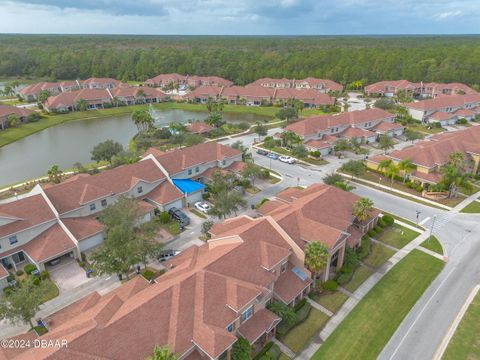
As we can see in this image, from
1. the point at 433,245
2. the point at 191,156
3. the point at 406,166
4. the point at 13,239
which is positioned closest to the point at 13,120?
the point at 191,156


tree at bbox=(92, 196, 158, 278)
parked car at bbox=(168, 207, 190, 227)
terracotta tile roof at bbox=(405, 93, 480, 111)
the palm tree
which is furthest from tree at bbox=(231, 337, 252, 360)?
terracotta tile roof at bbox=(405, 93, 480, 111)

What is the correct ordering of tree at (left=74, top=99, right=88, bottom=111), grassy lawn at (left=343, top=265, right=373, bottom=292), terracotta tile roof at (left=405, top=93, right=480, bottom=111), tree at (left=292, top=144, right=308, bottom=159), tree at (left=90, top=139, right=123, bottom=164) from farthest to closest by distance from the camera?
tree at (left=74, top=99, right=88, bottom=111)
terracotta tile roof at (left=405, top=93, right=480, bottom=111)
tree at (left=292, top=144, right=308, bottom=159)
tree at (left=90, top=139, right=123, bottom=164)
grassy lawn at (left=343, top=265, right=373, bottom=292)

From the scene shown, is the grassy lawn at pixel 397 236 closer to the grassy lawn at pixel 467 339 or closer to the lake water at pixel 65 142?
the grassy lawn at pixel 467 339

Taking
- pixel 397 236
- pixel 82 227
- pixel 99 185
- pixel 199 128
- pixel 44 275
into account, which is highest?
pixel 99 185

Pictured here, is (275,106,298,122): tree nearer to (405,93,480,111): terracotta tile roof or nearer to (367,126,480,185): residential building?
(367,126,480,185): residential building

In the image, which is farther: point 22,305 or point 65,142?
point 65,142

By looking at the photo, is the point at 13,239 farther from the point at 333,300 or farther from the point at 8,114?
the point at 8,114
